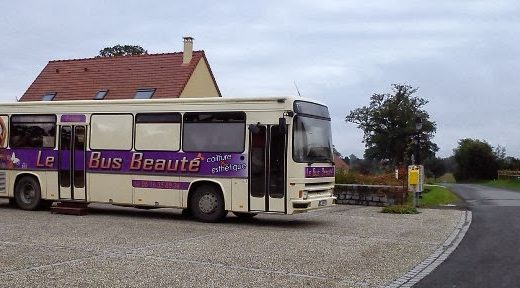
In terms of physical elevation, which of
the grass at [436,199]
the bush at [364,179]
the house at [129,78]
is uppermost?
the house at [129,78]

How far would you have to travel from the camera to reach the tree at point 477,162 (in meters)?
81.8

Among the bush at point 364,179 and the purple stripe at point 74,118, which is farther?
the bush at point 364,179

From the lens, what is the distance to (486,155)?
82.1 m

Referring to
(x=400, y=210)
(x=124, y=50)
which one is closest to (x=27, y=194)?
(x=400, y=210)

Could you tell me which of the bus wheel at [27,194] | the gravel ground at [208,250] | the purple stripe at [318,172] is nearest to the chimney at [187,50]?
the bus wheel at [27,194]

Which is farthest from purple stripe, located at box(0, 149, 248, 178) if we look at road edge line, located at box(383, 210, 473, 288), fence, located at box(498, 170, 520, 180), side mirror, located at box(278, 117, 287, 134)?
fence, located at box(498, 170, 520, 180)

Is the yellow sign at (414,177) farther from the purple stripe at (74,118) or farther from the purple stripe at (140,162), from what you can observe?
the purple stripe at (74,118)

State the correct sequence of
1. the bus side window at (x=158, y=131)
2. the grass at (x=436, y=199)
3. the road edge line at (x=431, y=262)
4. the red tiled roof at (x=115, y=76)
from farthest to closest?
the red tiled roof at (x=115, y=76), the grass at (x=436, y=199), the bus side window at (x=158, y=131), the road edge line at (x=431, y=262)

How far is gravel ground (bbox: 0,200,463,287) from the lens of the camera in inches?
319

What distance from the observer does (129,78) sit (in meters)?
38.3

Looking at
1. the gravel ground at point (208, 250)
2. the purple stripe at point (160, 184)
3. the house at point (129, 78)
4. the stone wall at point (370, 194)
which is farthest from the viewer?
the house at point (129, 78)

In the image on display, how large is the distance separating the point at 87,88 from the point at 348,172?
1981 cm

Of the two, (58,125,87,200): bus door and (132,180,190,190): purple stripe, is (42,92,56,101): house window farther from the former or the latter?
(132,180,190,190): purple stripe

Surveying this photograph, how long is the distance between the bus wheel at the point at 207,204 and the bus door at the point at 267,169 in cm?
93
